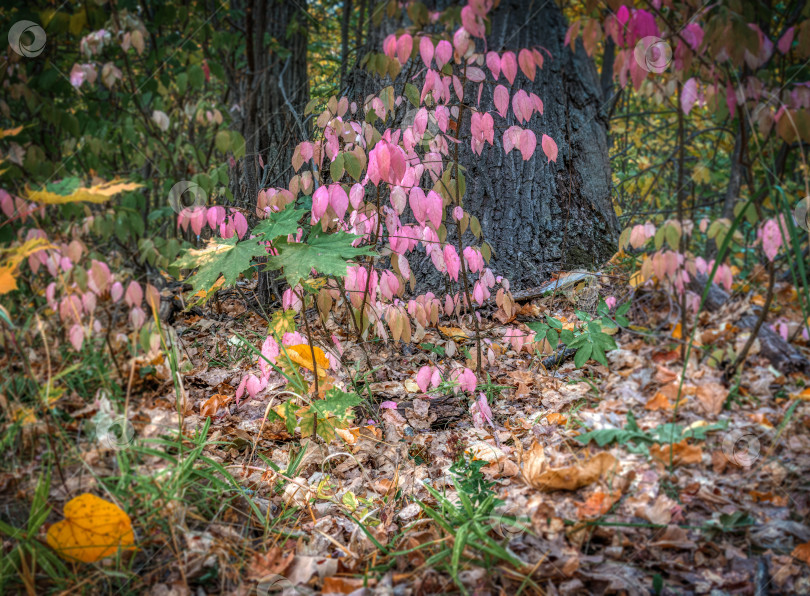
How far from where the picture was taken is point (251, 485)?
139 centimetres

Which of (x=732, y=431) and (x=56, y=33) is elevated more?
(x=56, y=33)

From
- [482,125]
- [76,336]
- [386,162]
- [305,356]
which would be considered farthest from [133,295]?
[482,125]

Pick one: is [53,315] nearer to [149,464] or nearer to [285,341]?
[149,464]

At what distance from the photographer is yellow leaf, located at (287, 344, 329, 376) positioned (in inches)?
63.1

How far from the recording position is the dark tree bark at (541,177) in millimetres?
2135

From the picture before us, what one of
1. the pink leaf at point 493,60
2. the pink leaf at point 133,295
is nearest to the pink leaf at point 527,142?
the pink leaf at point 493,60

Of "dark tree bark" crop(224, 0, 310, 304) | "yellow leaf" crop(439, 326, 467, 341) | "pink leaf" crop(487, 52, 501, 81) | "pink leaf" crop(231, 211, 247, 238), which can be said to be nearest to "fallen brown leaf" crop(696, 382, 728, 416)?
"yellow leaf" crop(439, 326, 467, 341)

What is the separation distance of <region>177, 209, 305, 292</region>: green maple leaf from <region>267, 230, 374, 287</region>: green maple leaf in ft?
0.15

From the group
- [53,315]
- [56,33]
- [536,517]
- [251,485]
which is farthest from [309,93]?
[536,517]

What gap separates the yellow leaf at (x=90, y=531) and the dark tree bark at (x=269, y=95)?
135cm

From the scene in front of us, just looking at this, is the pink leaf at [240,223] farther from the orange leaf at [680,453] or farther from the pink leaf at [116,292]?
→ the orange leaf at [680,453]

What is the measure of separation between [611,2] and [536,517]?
1.49m

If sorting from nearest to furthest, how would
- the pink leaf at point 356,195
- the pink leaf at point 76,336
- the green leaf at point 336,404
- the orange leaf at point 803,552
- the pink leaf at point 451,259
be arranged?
1. the orange leaf at point 803,552
2. the pink leaf at point 76,336
3. the green leaf at point 336,404
4. the pink leaf at point 356,195
5. the pink leaf at point 451,259

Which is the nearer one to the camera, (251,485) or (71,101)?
(251,485)
